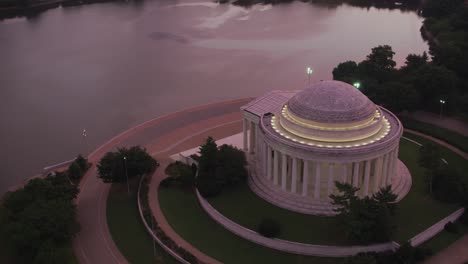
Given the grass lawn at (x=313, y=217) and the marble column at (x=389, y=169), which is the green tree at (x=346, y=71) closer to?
the grass lawn at (x=313, y=217)

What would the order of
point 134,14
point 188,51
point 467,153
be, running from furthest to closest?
point 134,14 → point 188,51 → point 467,153

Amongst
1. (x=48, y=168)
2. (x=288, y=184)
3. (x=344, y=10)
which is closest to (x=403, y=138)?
(x=288, y=184)

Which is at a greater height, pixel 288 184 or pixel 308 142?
pixel 308 142

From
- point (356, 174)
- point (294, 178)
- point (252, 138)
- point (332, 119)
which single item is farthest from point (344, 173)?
point (252, 138)

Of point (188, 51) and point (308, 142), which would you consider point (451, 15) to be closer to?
point (188, 51)

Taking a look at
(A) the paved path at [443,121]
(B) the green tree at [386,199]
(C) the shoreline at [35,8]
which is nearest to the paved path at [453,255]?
(B) the green tree at [386,199]

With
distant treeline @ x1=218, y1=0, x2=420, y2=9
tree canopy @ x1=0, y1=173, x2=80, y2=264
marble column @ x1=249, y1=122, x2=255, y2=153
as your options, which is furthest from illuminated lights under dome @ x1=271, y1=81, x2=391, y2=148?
distant treeline @ x1=218, y1=0, x2=420, y2=9
